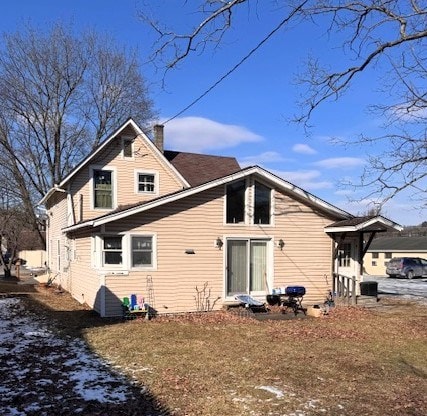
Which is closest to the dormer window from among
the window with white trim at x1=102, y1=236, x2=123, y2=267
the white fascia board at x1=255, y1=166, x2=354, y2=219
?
the window with white trim at x1=102, y1=236, x2=123, y2=267

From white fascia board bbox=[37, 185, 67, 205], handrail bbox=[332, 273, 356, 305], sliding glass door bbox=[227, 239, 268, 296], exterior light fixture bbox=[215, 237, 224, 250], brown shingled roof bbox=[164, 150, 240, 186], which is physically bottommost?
handrail bbox=[332, 273, 356, 305]

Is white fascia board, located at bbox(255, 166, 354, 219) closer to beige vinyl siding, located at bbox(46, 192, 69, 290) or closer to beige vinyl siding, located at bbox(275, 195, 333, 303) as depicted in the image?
beige vinyl siding, located at bbox(275, 195, 333, 303)

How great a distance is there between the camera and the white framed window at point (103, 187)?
18531 mm

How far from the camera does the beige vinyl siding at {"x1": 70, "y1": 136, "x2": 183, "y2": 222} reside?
18.5 m

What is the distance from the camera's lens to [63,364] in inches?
314

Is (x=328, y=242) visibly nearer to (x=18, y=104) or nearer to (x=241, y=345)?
(x=241, y=345)

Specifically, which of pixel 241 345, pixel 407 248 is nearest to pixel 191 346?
pixel 241 345

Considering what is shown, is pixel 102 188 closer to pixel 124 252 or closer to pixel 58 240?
pixel 58 240

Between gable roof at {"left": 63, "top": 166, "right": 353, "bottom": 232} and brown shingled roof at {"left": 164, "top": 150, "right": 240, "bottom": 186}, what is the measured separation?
560cm

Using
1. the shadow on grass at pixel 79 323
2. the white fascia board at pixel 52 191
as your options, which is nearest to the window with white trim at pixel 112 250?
the shadow on grass at pixel 79 323

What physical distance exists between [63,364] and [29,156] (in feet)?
85.1

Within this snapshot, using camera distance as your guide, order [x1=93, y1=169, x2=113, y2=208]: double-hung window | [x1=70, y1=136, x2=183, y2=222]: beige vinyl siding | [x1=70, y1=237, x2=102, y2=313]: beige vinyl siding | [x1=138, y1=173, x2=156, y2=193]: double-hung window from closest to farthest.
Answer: [x1=70, y1=237, x2=102, y2=313]: beige vinyl siding < [x1=70, y1=136, x2=183, y2=222]: beige vinyl siding < [x1=93, y1=169, x2=113, y2=208]: double-hung window < [x1=138, y1=173, x2=156, y2=193]: double-hung window

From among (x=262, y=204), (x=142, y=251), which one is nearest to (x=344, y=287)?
(x=262, y=204)

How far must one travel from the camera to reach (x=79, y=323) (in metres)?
12.1
